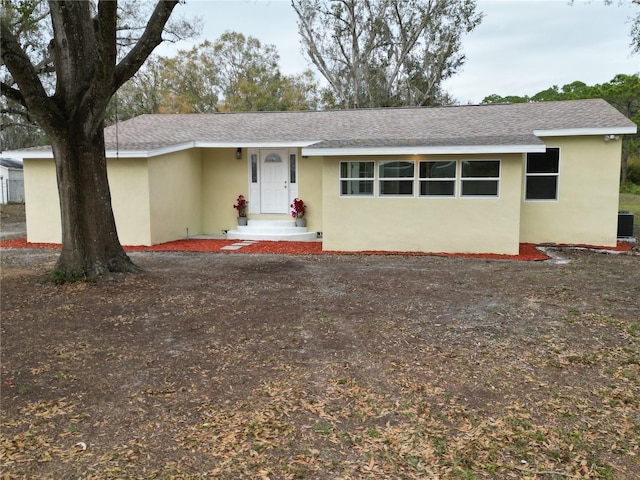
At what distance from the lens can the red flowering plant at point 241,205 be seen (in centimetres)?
1373

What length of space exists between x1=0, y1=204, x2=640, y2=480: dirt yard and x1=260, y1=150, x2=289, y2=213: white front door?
6.63 meters

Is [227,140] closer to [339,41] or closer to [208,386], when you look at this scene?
[208,386]

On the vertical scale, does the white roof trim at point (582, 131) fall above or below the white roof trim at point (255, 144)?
above

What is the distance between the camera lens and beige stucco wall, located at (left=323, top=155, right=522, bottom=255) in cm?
1041

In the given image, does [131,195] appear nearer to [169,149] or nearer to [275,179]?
[169,149]

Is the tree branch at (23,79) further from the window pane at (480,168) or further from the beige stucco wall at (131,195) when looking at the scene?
the window pane at (480,168)

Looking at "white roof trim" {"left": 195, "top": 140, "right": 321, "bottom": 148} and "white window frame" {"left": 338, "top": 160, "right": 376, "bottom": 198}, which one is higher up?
"white roof trim" {"left": 195, "top": 140, "right": 321, "bottom": 148}

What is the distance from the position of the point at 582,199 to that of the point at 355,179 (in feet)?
19.1

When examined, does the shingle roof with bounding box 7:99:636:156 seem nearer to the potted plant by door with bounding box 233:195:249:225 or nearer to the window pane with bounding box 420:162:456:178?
the window pane with bounding box 420:162:456:178

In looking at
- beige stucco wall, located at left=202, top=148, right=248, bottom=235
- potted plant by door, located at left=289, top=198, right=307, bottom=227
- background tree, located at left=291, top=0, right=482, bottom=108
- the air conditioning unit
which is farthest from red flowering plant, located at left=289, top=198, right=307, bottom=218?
background tree, located at left=291, top=0, right=482, bottom=108

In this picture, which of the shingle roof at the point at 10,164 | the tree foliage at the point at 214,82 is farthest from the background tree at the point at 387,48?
the shingle roof at the point at 10,164

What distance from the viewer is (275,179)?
543 inches

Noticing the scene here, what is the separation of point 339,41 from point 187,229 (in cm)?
2196

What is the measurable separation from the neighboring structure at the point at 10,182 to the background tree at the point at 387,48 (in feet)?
64.3
